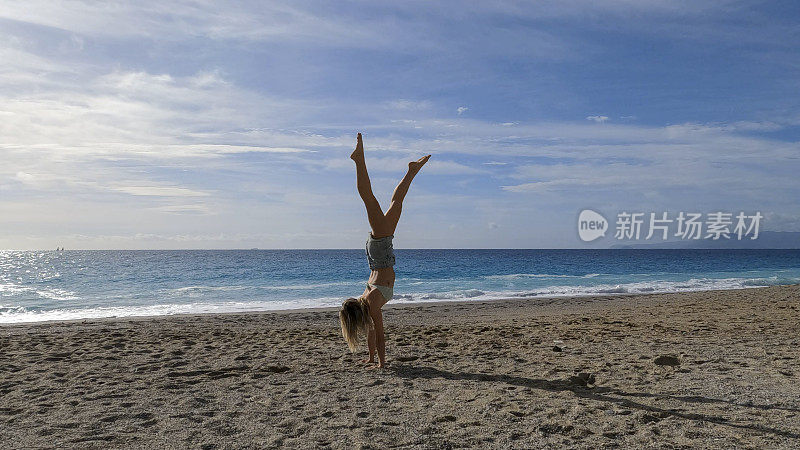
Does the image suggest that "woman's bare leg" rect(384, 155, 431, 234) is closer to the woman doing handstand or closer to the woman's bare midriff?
the woman doing handstand

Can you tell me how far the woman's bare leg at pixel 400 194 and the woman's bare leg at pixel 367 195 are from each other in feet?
0.27

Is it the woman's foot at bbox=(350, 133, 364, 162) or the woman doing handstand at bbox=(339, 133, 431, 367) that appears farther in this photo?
the woman doing handstand at bbox=(339, 133, 431, 367)

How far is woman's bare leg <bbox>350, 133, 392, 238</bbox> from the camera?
240 inches

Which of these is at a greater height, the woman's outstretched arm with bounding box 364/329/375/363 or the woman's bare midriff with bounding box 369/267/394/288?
the woman's bare midriff with bounding box 369/267/394/288

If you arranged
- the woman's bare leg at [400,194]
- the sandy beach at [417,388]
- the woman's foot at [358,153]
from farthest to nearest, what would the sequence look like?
the woman's bare leg at [400,194]
the woman's foot at [358,153]
the sandy beach at [417,388]

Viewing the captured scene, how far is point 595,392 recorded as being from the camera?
202 inches

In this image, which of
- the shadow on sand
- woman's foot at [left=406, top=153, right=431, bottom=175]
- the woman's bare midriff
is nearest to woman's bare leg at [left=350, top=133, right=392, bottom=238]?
the woman's bare midriff

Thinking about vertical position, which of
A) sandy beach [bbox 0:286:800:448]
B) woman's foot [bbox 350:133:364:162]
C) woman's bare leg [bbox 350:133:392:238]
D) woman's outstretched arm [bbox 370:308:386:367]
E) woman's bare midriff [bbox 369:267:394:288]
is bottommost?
sandy beach [bbox 0:286:800:448]

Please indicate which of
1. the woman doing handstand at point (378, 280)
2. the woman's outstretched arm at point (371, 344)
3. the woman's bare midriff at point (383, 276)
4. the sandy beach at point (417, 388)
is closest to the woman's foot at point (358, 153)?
the woman doing handstand at point (378, 280)

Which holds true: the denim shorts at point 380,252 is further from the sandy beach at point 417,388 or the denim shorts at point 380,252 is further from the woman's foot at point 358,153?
the sandy beach at point 417,388

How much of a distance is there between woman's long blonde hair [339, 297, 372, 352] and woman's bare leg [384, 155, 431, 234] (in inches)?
38.8

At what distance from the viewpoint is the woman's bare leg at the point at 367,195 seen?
6.09m

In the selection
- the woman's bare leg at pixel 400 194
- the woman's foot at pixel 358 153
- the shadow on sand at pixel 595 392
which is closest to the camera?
the shadow on sand at pixel 595 392

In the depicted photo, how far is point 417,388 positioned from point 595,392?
69.3 inches
